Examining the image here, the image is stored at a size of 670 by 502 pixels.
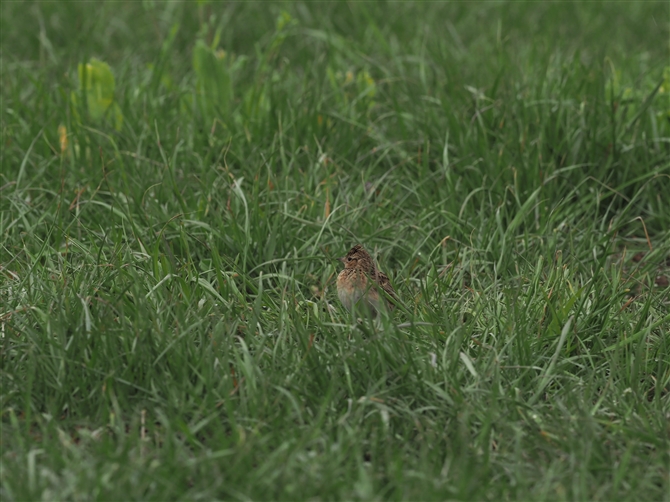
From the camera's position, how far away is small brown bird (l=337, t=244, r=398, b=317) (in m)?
3.26

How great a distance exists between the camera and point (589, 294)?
3465mm

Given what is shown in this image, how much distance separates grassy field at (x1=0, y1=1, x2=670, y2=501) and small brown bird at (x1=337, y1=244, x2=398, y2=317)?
80 mm

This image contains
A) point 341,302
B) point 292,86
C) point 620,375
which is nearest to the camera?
point 620,375

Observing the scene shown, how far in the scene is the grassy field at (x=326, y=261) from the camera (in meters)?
2.68

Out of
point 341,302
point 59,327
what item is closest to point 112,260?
point 59,327

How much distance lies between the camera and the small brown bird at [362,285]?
128 inches

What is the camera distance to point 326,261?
3.83 m

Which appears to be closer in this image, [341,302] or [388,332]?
[388,332]

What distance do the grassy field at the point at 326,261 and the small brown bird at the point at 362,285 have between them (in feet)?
0.26

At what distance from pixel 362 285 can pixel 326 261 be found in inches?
21.8

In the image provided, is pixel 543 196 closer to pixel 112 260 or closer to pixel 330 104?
pixel 330 104

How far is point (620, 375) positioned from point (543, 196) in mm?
1396

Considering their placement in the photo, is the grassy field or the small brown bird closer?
the grassy field

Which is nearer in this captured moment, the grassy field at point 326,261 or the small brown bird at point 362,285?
the grassy field at point 326,261
